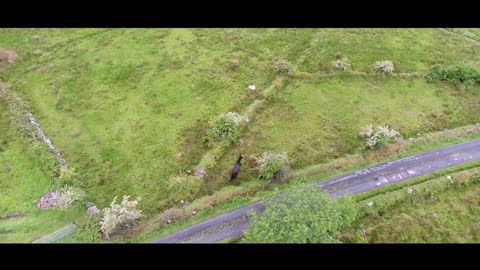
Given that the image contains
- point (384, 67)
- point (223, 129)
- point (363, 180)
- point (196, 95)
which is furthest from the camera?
point (384, 67)

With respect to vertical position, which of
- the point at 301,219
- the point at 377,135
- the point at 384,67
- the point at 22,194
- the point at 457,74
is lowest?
the point at 457,74

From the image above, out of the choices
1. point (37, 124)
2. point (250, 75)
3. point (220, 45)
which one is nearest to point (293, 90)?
point (250, 75)

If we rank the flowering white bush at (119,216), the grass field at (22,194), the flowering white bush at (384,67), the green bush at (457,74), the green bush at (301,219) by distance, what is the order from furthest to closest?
the flowering white bush at (384,67) < the green bush at (457,74) < the grass field at (22,194) < the flowering white bush at (119,216) < the green bush at (301,219)

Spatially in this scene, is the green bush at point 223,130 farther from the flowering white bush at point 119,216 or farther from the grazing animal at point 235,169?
the flowering white bush at point 119,216

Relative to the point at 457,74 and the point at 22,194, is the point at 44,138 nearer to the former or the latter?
the point at 22,194

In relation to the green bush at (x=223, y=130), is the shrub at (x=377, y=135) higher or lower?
lower

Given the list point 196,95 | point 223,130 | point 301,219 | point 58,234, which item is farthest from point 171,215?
point 196,95

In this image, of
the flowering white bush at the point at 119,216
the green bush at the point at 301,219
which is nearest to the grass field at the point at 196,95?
the flowering white bush at the point at 119,216
